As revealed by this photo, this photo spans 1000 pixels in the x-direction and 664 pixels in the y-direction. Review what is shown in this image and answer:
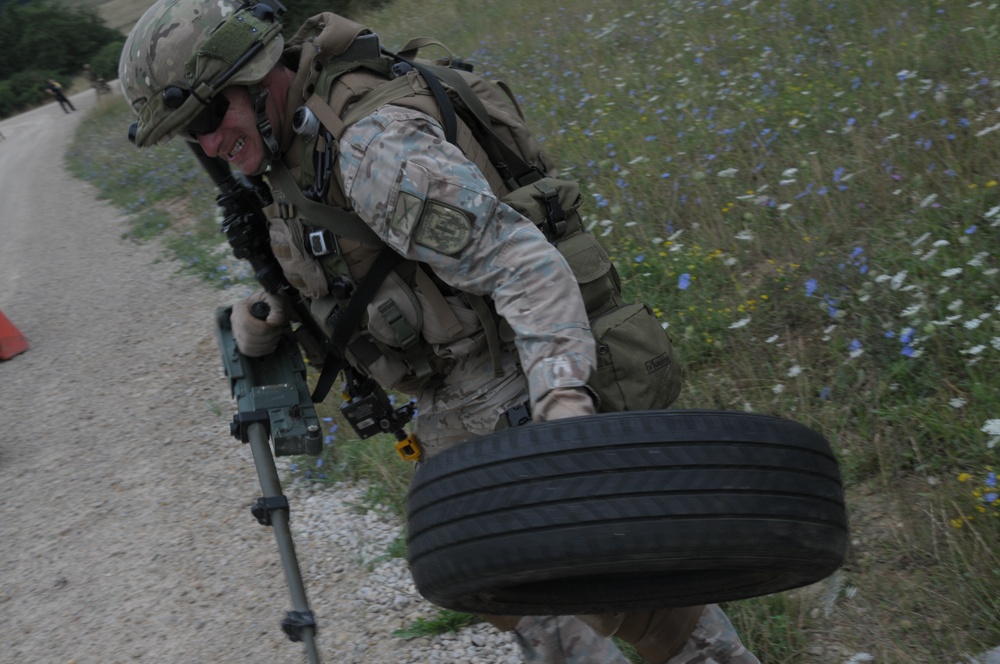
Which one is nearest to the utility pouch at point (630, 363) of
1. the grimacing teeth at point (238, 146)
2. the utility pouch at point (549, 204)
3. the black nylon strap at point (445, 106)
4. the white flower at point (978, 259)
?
the utility pouch at point (549, 204)

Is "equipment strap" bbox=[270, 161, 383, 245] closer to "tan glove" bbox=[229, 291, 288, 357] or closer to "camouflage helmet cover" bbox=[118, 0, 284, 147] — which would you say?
"camouflage helmet cover" bbox=[118, 0, 284, 147]

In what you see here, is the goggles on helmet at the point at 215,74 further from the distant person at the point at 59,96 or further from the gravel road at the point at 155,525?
the distant person at the point at 59,96

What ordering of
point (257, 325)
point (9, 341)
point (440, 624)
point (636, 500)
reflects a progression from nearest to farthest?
1. point (636, 500)
2. point (257, 325)
3. point (440, 624)
4. point (9, 341)

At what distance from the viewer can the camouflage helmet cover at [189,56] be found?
8.48 feet

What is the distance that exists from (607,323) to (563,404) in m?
0.46

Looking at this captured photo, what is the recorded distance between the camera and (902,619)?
9.52 ft

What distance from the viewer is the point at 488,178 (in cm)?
268

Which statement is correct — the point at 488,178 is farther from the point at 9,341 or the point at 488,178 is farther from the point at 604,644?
the point at 9,341

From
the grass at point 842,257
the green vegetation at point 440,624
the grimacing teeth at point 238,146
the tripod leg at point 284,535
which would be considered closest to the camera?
the grimacing teeth at point 238,146

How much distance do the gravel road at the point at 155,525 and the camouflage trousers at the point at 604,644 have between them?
0.67 metres

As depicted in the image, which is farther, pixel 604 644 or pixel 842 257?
pixel 842 257

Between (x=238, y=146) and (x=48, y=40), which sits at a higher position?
(x=238, y=146)

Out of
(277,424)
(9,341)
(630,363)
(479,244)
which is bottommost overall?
(9,341)

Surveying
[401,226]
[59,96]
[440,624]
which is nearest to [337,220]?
[401,226]
